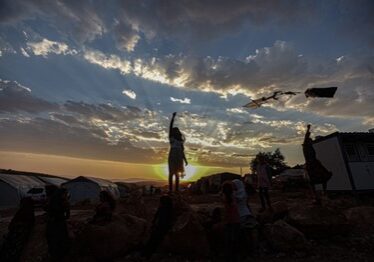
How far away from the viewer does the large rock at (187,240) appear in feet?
25.0

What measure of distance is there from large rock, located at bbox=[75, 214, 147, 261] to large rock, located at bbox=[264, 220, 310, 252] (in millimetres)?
3658

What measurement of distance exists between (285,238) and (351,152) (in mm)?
→ 15475

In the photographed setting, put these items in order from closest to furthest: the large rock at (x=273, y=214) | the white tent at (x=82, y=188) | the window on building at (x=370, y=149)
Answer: the large rock at (x=273, y=214), the window on building at (x=370, y=149), the white tent at (x=82, y=188)

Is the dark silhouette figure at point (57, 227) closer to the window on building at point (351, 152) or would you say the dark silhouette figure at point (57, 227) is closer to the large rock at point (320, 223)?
the large rock at point (320, 223)

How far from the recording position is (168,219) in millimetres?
7793

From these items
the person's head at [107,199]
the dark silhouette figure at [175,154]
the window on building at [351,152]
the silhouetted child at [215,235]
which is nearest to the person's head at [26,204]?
the person's head at [107,199]

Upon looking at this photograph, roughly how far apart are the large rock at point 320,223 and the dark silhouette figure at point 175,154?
378 cm

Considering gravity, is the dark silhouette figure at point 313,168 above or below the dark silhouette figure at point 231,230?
above

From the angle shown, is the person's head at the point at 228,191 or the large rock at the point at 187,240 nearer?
the person's head at the point at 228,191

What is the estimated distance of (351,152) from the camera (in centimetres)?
2042

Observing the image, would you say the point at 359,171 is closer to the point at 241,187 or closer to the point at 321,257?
the point at 321,257

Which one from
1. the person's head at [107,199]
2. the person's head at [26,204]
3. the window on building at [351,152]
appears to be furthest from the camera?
the window on building at [351,152]

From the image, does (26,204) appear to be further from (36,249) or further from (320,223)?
(320,223)

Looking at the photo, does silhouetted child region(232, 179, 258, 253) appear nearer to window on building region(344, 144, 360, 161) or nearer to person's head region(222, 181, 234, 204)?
person's head region(222, 181, 234, 204)
